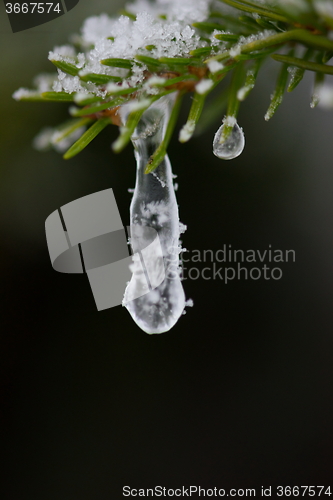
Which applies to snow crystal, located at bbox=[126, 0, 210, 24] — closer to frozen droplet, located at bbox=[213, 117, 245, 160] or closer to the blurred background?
frozen droplet, located at bbox=[213, 117, 245, 160]

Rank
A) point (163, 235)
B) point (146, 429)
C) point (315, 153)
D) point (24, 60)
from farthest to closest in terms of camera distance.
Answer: point (146, 429) → point (315, 153) → point (24, 60) → point (163, 235)

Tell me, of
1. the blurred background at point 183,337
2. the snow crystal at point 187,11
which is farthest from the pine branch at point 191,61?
the blurred background at point 183,337

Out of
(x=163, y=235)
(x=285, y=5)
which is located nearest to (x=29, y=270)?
(x=163, y=235)

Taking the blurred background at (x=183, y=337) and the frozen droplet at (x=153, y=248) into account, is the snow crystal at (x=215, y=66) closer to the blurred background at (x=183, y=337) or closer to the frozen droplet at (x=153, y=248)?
the frozen droplet at (x=153, y=248)

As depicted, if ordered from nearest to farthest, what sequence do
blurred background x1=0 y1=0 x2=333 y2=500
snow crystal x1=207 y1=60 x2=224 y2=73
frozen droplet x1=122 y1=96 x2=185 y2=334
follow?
snow crystal x1=207 y1=60 x2=224 y2=73 < frozen droplet x1=122 y1=96 x2=185 y2=334 < blurred background x1=0 y1=0 x2=333 y2=500

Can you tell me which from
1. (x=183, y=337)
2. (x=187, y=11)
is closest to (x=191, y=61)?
(x=187, y=11)

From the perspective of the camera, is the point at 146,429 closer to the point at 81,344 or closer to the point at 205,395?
the point at 205,395

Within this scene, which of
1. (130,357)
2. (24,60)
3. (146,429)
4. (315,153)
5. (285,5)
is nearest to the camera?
(285,5)

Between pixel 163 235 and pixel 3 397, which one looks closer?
pixel 163 235

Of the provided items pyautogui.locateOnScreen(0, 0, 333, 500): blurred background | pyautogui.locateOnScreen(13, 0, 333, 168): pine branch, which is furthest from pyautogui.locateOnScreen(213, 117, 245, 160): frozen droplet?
pyautogui.locateOnScreen(0, 0, 333, 500): blurred background
